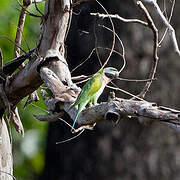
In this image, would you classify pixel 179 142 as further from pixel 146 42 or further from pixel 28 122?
pixel 28 122

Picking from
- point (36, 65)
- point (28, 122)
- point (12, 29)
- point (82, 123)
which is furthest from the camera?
point (28, 122)

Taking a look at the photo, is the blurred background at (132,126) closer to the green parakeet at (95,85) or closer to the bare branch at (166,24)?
the green parakeet at (95,85)

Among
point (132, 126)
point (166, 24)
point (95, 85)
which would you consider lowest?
point (132, 126)

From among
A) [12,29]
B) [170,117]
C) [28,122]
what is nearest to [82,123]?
[170,117]

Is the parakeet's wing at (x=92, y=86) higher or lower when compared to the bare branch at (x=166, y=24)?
lower

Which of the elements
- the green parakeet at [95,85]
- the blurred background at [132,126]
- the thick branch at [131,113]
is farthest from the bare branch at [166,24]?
the blurred background at [132,126]

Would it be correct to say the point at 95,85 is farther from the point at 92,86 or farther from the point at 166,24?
the point at 166,24

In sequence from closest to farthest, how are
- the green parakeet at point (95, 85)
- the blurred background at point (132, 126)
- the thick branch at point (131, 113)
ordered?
the thick branch at point (131, 113)
the green parakeet at point (95, 85)
the blurred background at point (132, 126)

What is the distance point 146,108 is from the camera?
5.16ft

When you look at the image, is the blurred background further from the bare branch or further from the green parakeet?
the bare branch

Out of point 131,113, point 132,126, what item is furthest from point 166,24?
point 132,126

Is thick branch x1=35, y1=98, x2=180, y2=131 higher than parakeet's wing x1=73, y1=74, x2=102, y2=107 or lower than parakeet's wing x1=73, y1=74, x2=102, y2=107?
higher

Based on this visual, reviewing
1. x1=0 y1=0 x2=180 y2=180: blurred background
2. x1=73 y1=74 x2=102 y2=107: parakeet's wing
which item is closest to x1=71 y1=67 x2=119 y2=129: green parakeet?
x1=73 y1=74 x2=102 y2=107: parakeet's wing

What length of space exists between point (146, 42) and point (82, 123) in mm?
2119
